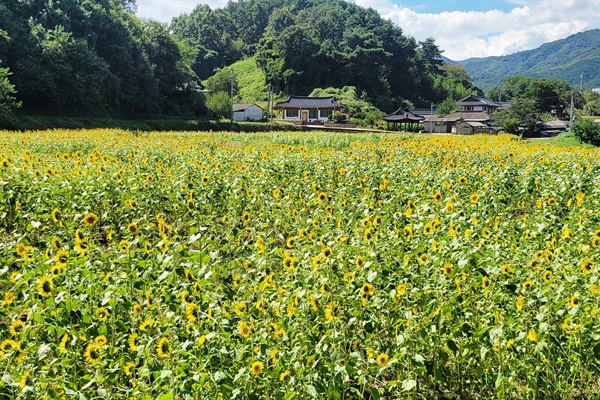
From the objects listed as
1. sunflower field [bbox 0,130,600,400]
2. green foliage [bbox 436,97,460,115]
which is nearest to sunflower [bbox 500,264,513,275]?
sunflower field [bbox 0,130,600,400]

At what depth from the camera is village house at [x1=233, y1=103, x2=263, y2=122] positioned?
50875 mm

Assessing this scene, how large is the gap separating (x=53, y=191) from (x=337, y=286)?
10.9 ft

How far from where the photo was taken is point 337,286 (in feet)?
9.15

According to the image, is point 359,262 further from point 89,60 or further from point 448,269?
point 89,60

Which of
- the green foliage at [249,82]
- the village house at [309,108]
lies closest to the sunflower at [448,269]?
Answer: the village house at [309,108]

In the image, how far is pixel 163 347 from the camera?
7.38ft

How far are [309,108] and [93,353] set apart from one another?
167ft

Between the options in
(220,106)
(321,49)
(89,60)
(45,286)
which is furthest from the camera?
(321,49)

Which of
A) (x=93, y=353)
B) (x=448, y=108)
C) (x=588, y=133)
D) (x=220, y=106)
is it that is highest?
(x=448, y=108)

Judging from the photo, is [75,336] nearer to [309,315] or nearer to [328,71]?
[309,315]

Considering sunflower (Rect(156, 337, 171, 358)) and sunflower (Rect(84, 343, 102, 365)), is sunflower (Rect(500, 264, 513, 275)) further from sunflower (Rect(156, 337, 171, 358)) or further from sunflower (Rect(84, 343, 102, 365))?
sunflower (Rect(84, 343, 102, 365))

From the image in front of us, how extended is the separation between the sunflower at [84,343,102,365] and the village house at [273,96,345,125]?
49.9m

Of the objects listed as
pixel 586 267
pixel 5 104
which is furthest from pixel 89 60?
pixel 586 267

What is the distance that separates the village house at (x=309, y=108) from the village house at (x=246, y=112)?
2212 millimetres
